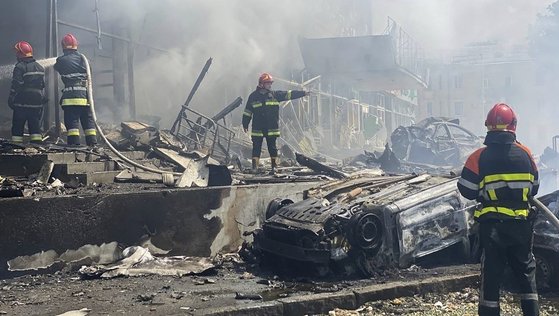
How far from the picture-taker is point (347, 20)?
90.2ft

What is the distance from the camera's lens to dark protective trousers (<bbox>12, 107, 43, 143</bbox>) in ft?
24.5

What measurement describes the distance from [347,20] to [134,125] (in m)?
20.2

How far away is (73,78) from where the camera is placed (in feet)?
24.7

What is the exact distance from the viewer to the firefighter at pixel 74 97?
7.41 meters

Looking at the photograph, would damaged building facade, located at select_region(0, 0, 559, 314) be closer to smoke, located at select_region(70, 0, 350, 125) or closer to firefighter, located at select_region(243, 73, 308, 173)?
firefighter, located at select_region(243, 73, 308, 173)

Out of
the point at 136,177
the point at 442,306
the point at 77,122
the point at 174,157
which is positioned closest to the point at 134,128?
the point at 174,157

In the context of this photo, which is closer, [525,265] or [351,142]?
[525,265]

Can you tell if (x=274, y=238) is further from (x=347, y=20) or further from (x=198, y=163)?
(x=347, y=20)

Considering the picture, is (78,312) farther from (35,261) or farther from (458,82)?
(458,82)

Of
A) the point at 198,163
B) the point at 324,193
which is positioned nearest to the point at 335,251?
the point at 324,193

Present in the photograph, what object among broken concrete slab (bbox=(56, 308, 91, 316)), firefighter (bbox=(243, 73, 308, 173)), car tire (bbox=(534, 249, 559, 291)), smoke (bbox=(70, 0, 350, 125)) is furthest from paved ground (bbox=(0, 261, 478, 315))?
smoke (bbox=(70, 0, 350, 125))

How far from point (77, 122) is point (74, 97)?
1.16 ft

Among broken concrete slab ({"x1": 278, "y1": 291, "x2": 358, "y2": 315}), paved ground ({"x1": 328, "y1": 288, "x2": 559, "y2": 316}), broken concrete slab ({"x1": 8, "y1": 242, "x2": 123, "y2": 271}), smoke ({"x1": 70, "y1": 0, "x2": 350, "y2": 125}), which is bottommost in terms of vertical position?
paved ground ({"x1": 328, "y1": 288, "x2": 559, "y2": 316})

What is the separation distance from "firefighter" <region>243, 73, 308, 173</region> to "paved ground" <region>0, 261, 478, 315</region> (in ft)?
12.0
